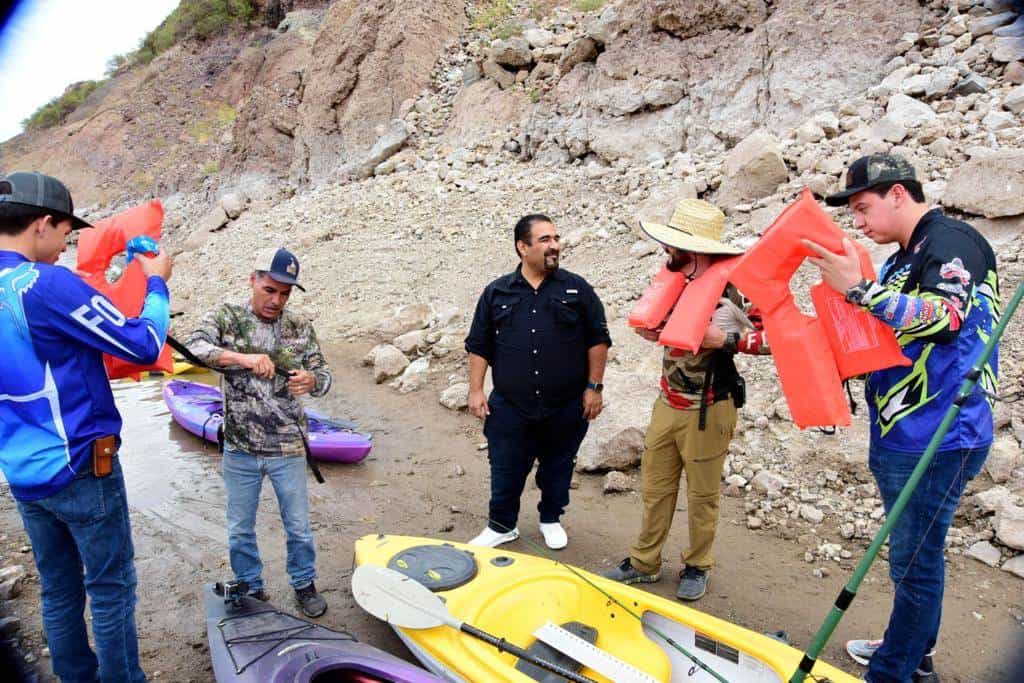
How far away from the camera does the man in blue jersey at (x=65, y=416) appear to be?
223cm

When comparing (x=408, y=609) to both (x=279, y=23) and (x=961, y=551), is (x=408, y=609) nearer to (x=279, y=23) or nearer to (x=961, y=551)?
(x=961, y=551)

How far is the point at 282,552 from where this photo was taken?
4.35m

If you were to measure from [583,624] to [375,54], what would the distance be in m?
17.3

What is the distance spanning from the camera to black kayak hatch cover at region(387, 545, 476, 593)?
3.16 m

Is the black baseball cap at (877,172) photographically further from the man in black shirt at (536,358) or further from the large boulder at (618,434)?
the large boulder at (618,434)

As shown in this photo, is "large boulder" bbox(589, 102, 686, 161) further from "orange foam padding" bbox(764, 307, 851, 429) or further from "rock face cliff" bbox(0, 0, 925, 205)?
"orange foam padding" bbox(764, 307, 851, 429)

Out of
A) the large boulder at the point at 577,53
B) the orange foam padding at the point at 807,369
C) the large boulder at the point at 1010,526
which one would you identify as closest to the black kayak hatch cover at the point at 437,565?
the orange foam padding at the point at 807,369

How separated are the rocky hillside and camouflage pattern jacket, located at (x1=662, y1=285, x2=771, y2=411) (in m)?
1.63

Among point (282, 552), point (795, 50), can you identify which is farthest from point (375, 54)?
point (282, 552)

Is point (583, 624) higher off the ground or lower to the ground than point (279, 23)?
lower

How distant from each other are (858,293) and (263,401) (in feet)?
8.83

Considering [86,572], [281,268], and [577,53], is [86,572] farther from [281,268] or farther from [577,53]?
[577,53]

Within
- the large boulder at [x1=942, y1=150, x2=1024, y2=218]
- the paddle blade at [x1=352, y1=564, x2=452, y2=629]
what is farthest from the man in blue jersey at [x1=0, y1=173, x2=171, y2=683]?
the large boulder at [x1=942, y1=150, x2=1024, y2=218]

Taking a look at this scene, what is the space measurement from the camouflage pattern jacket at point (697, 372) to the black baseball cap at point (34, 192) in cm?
268
